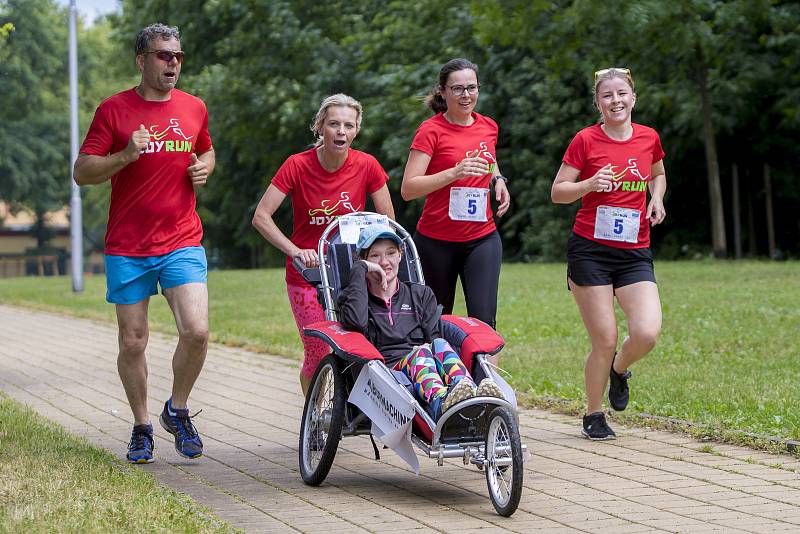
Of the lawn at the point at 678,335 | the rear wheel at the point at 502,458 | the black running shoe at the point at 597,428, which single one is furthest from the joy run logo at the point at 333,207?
the lawn at the point at 678,335

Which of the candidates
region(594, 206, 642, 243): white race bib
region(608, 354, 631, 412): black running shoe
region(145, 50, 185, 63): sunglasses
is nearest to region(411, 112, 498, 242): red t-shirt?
region(594, 206, 642, 243): white race bib

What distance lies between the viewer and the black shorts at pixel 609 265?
7.79 metres

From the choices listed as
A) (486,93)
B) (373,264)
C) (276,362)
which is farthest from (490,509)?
(486,93)

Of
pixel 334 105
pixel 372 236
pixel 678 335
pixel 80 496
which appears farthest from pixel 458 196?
pixel 678 335

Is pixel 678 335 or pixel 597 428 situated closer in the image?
pixel 597 428

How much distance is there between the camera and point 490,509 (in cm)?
611

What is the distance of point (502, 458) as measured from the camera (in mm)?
5996

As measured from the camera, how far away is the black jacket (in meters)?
6.71

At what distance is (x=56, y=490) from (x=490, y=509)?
6.56 feet

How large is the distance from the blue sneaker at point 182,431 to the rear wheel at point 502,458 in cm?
212

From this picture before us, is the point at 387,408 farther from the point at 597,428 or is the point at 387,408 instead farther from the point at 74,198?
the point at 74,198

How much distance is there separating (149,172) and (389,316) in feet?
5.15

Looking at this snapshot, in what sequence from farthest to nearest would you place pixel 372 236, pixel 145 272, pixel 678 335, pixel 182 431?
pixel 678 335
pixel 182 431
pixel 145 272
pixel 372 236

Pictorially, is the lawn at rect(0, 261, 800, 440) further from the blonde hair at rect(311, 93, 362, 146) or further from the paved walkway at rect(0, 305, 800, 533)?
the blonde hair at rect(311, 93, 362, 146)
